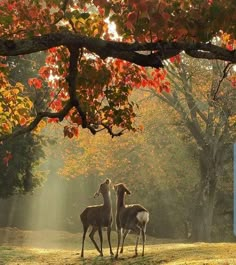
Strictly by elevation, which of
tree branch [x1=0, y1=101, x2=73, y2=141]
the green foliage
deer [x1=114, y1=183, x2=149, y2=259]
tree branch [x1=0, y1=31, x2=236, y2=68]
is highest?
the green foliage

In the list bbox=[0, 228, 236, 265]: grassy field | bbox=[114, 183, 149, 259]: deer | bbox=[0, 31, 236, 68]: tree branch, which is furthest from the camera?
bbox=[114, 183, 149, 259]: deer

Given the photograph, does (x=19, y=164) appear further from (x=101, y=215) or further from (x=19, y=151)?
(x=101, y=215)

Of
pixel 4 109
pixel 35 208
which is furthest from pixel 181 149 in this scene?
pixel 4 109

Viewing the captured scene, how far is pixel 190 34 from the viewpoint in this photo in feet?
26.5

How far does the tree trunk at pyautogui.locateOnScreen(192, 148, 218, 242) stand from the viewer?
32.6 metres

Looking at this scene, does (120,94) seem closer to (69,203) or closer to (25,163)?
(25,163)

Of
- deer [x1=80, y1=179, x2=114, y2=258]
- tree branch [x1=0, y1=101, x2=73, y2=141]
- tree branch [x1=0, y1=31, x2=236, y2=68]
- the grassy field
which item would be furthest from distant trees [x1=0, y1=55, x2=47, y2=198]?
tree branch [x1=0, y1=31, x2=236, y2=68]

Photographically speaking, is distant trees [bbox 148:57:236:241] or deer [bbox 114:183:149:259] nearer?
deer [bbox 114:183:149:259]

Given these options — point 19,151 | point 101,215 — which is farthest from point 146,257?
point 19,151

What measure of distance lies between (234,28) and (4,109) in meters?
6.88

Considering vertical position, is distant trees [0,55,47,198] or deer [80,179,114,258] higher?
distant trees [0,55,47,198]

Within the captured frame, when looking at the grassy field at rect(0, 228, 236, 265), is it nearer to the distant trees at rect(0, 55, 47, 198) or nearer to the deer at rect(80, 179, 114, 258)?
the deer at rect(80, 179, 114, 258)

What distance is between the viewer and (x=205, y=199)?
32.9 meters

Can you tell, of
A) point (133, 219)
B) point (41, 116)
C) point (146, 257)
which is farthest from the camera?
point (133, 219)
